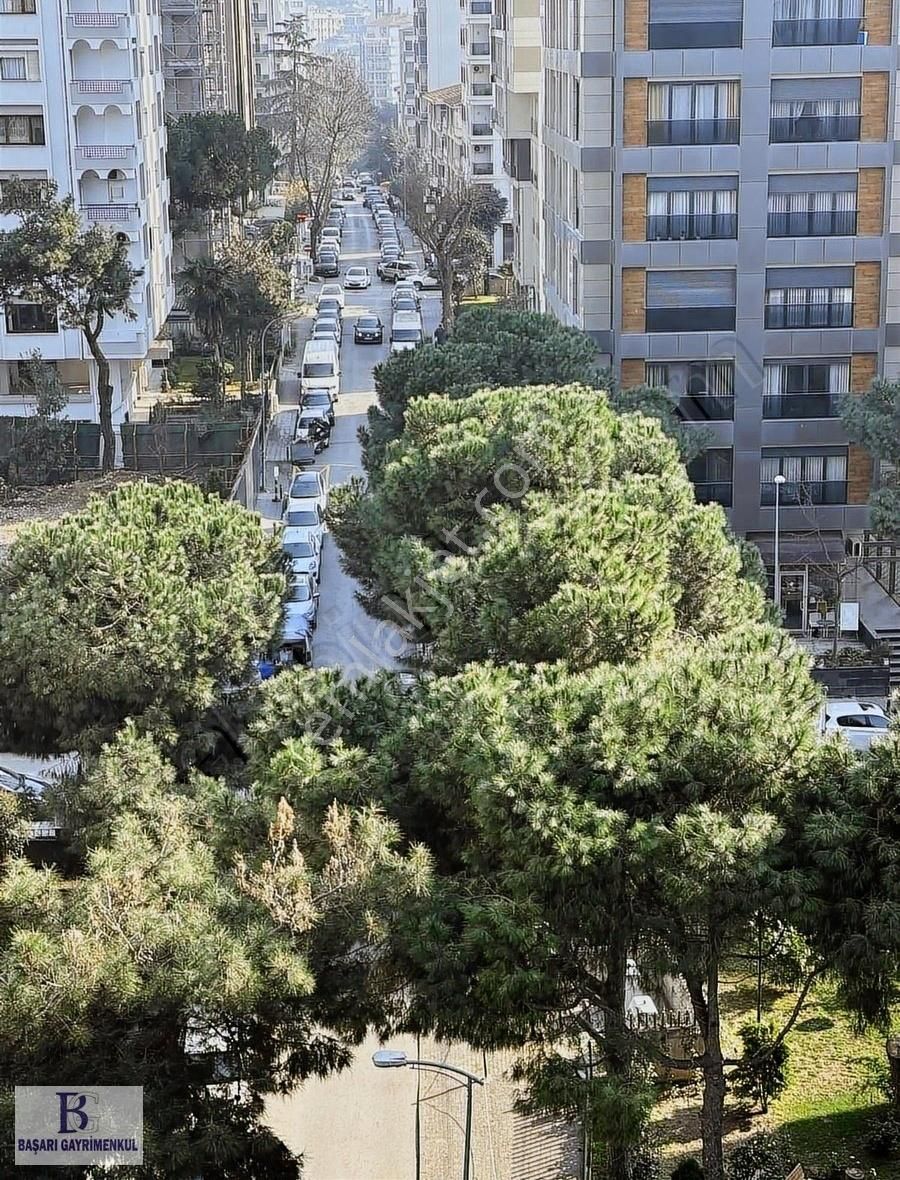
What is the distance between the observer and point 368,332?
74688 millimetres

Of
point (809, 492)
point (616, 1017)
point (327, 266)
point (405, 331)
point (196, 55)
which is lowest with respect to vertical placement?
point (616, 1017)

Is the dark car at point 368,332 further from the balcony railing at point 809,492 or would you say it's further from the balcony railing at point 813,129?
the balcony railing at point 813,129

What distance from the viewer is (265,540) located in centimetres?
2817

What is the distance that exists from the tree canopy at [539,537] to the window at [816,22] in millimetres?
14978

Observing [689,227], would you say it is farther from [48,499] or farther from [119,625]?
[119,625]

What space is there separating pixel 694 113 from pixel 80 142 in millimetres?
20477

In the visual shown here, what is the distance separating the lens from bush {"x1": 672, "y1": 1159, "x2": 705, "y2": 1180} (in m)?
20.6

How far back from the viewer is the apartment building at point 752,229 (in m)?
41.0

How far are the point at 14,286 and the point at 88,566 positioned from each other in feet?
78.3

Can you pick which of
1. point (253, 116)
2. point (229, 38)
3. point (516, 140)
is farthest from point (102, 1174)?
point (253, 116)

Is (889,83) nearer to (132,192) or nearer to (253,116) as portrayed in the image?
(132,192)

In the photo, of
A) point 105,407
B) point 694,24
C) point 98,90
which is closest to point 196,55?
point 98,90

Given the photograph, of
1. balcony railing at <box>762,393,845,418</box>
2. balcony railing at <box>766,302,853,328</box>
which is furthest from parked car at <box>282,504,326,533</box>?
balcony railing at <box>766,302,853,328</box>

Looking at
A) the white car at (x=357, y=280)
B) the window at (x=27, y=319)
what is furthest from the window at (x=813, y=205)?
the white car at (x=357, y=280)
